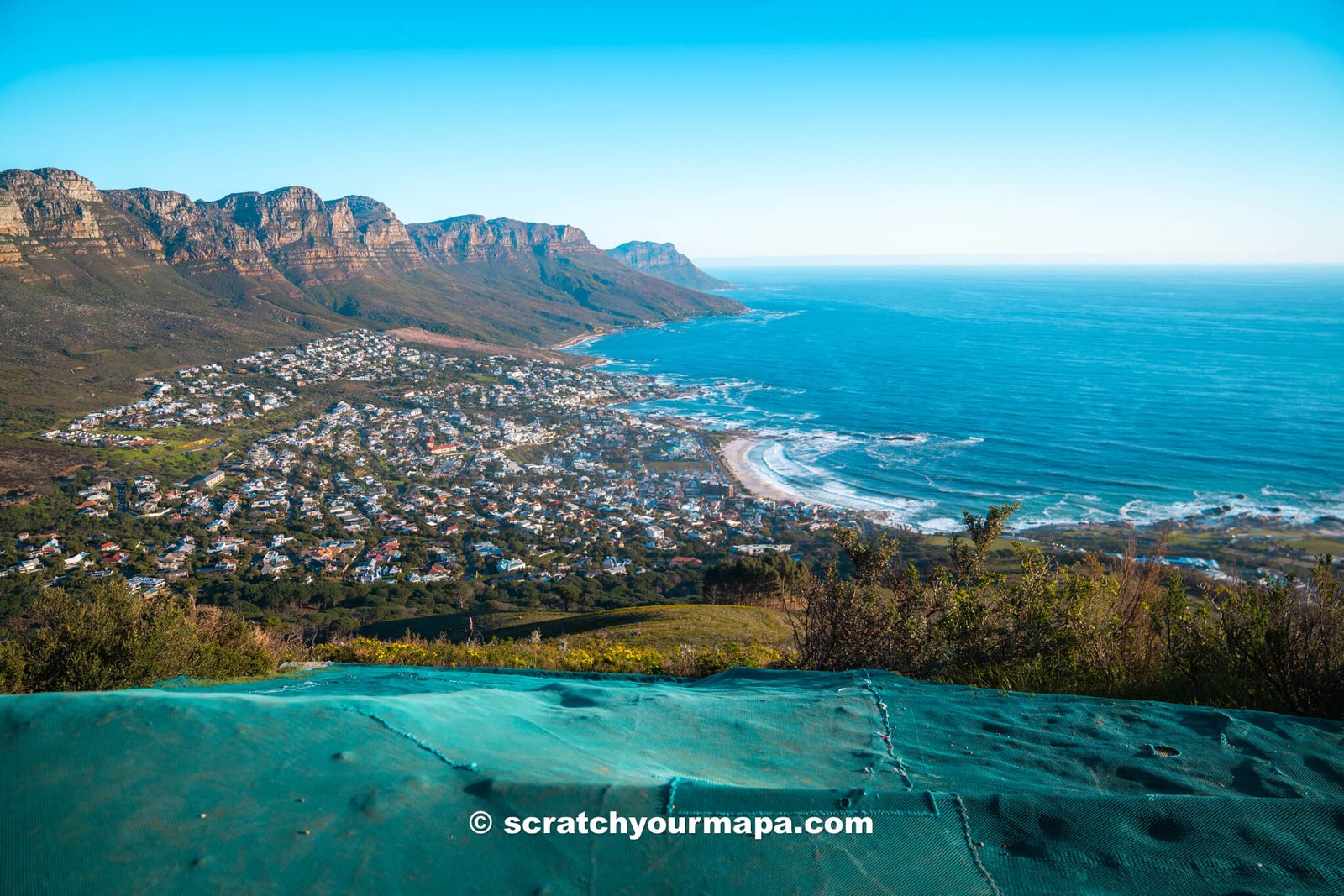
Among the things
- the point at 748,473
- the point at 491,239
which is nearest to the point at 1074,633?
the point at 748,473

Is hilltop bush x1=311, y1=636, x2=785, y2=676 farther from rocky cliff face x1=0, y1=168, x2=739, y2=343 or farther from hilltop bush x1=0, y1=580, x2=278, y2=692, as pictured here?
rocky cliff face x1=0, y1=168, x2=739, y2=343

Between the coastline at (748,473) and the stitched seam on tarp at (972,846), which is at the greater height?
the stitched seam on tarp at (972,846)

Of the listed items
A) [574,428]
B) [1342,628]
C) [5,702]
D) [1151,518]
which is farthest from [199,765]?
[574,428]

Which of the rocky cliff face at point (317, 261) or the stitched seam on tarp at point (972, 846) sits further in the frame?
the rocky cliff face at point (317, 261)

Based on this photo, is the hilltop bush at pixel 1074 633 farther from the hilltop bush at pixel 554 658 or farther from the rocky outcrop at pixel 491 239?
the rocky outcrop at pixel 491 239

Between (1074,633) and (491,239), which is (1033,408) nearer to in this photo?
(1074,633)

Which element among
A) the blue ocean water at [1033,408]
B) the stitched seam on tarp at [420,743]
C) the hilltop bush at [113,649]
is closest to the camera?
the stitched seam on tarp at [420,743]

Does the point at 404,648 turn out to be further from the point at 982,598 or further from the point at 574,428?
the point at 574,428

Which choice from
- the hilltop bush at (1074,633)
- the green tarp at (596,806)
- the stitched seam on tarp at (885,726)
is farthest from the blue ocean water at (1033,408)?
the green tarp at (596,806)
